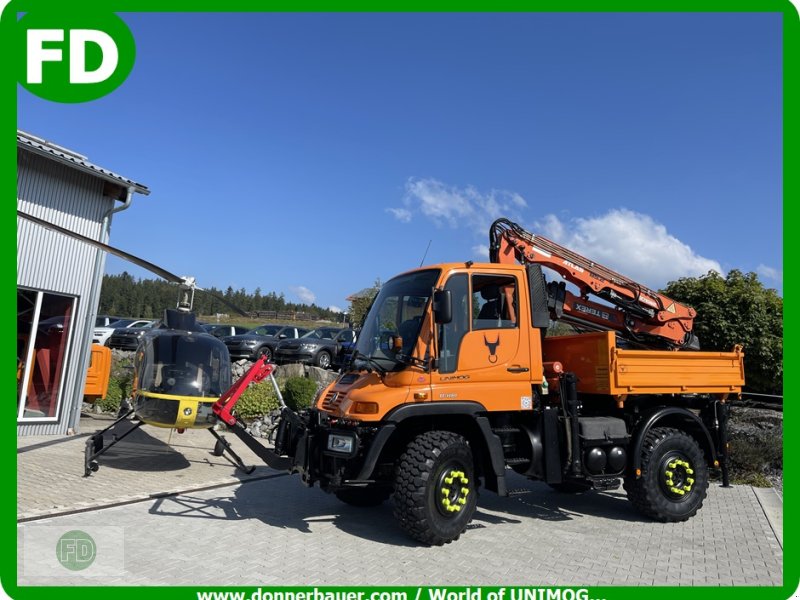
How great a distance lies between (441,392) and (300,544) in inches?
79.3

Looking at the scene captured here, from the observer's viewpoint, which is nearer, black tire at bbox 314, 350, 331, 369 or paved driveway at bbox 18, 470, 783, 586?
paved driveway at bbox 18, 470, 783, 586

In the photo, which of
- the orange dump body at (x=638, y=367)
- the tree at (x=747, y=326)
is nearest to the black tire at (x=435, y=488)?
the orange dump body at (x=638, y=367)

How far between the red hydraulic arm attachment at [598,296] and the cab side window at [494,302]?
3.37 feet

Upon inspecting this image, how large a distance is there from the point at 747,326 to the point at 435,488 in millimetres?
11244

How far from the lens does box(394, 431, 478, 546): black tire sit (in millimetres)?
5500

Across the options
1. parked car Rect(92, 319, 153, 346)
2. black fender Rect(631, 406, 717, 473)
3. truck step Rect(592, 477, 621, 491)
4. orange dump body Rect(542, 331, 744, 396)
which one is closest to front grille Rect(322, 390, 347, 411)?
orange dump body Rect(542, 331, 744, 396)

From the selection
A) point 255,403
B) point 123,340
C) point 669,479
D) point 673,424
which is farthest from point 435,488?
point 123,340

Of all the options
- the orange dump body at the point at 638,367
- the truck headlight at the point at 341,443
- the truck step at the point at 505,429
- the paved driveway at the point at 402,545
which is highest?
the orange dump body at the point at 638,367

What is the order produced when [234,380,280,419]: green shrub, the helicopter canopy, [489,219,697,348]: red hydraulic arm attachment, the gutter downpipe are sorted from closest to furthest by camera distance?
[489,219,697,348]: red hydraulic arm attachment → the helicopter canopy → the gutter downpipe → [234,380,280,419]: green shrub

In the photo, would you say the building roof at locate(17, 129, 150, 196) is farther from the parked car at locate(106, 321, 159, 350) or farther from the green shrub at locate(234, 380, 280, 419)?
the parked car at locate(106, 321, 159, 350)

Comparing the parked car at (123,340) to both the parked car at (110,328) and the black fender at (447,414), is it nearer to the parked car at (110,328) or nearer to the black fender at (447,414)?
the parked car at (110,328)

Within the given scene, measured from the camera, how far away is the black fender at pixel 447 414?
5.50m

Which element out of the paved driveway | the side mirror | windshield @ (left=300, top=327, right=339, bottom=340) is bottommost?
the paved driveway

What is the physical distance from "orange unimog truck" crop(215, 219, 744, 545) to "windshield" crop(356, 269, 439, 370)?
16 millimetres
